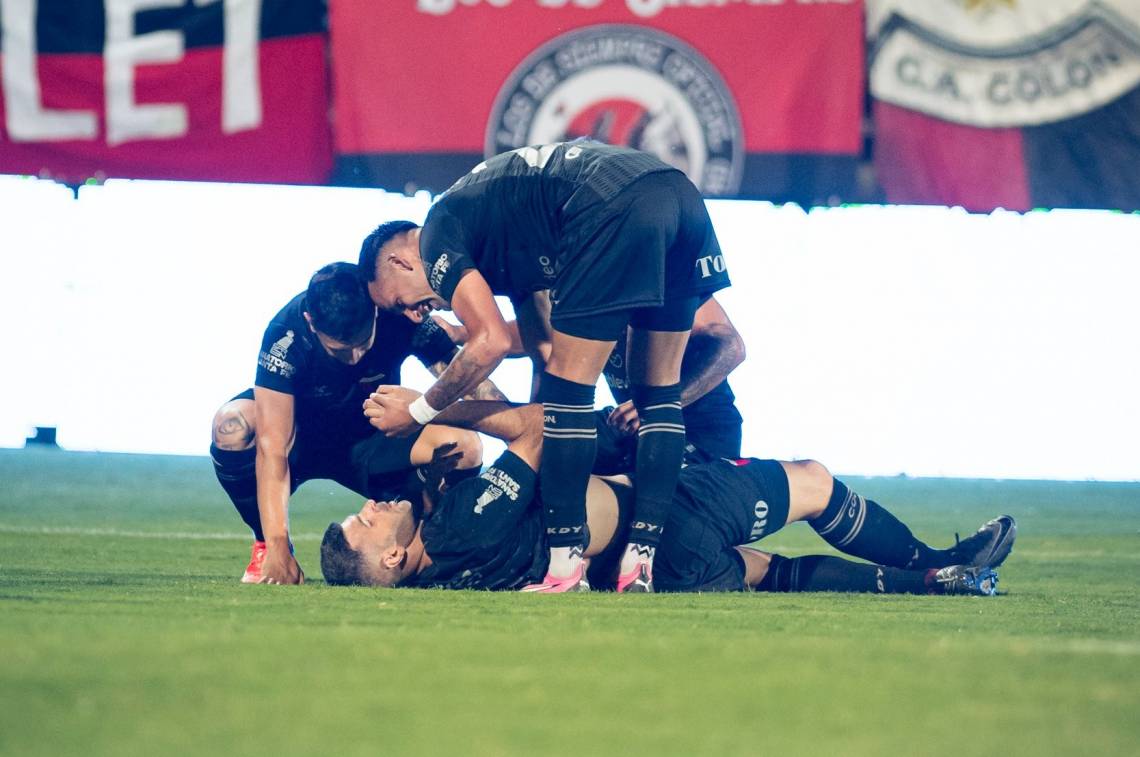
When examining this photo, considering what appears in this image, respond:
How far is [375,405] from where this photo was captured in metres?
3.74

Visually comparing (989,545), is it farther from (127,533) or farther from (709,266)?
(127,533)

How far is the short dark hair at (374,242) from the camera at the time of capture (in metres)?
3.83

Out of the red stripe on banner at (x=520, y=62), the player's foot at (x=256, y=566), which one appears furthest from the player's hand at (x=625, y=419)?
the red stripe on banner at (x=520, y=62)

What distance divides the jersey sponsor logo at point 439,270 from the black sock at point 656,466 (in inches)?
23.5

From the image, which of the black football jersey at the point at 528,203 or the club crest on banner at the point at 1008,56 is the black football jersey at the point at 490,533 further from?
the club crest on banner at the point at 1008,56

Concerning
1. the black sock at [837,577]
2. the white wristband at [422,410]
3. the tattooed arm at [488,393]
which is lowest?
the black sock at [837,577]

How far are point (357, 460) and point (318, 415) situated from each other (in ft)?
0.54

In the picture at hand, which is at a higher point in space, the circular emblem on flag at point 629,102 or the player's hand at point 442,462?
the circular emblem on flag at point 629,102

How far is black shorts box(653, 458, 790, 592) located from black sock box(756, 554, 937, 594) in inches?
6.3

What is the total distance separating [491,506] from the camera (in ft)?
11.7

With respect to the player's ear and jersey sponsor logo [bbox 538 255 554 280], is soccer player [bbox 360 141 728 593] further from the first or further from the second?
the player's ear

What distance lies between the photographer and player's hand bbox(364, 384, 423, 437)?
3729mm

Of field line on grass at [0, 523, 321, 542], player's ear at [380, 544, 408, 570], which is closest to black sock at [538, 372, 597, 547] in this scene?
player's ear at [380, 544, 408, 570]

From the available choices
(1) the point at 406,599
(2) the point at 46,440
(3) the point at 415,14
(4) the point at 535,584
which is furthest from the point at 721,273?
(2) the point at 46,440
